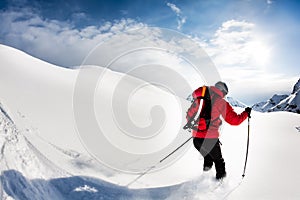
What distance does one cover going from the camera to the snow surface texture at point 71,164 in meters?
4.65

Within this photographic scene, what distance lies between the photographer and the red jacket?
5258 mm

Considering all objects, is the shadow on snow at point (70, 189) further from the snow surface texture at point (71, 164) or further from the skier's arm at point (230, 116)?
the skier's arm at point (230, 116)

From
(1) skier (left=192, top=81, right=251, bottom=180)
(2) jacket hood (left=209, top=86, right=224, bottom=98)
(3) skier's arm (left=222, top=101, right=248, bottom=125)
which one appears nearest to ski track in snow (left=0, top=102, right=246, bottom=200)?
(1) skier (left=192, top=81, right=251, bottom=180)

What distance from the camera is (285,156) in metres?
8.02

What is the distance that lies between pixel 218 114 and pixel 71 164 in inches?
145

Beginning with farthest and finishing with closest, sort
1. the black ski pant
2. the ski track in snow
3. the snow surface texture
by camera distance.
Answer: the black ski pant, the snow surface texture, the ski track in snow

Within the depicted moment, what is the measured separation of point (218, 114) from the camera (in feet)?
17.3

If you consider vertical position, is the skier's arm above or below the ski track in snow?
above

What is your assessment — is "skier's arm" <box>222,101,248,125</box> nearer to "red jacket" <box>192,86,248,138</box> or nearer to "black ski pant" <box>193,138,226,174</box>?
"red jacket" <box>192,86,248,138</box>

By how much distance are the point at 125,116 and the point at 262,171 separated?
18.3 ft

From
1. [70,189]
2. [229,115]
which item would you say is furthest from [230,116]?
[70,189]

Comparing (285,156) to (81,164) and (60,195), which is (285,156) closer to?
(81,164)

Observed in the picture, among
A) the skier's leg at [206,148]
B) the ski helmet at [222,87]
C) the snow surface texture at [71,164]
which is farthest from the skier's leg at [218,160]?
the ski helmet at [222,87]

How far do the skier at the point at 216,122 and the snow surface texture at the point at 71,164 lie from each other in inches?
22.6
